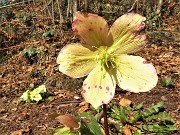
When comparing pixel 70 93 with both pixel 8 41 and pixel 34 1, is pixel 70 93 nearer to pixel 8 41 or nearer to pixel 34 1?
pixel 8 41

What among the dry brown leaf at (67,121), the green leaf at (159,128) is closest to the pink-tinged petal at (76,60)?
the dry brown leaf at (67,121)

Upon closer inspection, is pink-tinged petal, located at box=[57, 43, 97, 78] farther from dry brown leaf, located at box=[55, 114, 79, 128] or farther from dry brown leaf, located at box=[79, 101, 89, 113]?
dry brown leaf, located at box=[79, 101, 89, 113]

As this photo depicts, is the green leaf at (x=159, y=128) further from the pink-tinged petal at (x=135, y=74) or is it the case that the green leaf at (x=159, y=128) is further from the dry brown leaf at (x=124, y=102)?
the pink-tinged petal at (x=135, y=74)

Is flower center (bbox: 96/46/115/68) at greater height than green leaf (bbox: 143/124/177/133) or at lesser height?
greater

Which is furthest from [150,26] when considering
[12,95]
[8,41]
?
[12,95]

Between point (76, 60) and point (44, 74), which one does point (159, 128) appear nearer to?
point (44, 74)

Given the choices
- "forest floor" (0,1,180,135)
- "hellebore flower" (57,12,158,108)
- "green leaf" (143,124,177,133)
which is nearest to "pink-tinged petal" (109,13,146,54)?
"hellebore flower" (57,12,158,108)

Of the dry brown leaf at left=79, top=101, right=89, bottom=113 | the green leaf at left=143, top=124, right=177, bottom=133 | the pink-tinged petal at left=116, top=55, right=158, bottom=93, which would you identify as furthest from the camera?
the dry brown leaf at left=79, top=101, right=89, bottom=113
